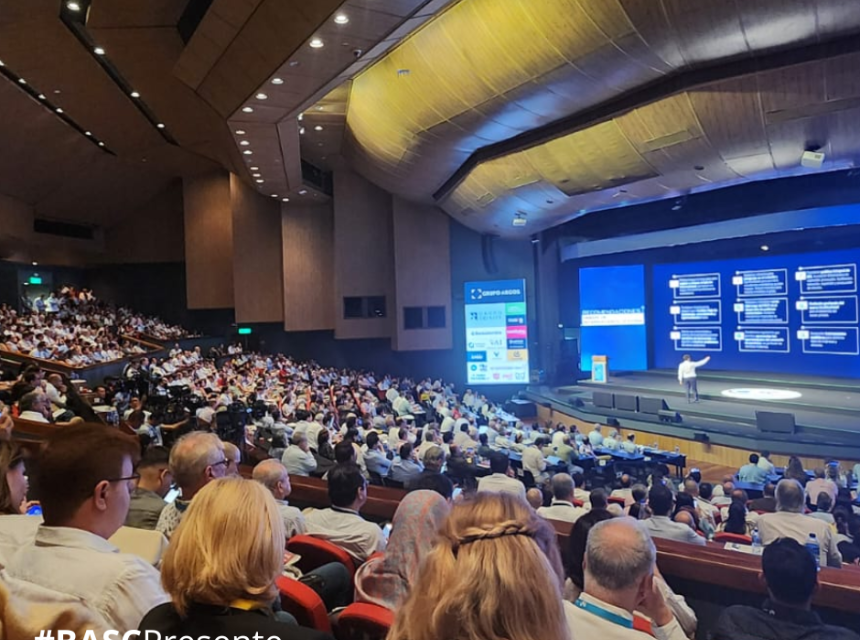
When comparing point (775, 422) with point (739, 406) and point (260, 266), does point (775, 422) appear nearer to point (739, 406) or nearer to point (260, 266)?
point (739, 406)

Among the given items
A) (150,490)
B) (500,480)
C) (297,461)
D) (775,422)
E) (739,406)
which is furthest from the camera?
(739,406)

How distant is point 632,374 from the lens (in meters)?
16.5

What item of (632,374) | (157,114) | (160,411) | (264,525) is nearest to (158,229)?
(157,114)

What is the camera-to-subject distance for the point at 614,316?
53.3 ft

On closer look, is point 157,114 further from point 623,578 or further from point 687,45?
point 623,578

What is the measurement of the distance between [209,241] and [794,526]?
60.0 ft

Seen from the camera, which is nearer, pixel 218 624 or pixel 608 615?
pixel 218 624

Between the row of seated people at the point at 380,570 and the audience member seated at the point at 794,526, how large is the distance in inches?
78.3

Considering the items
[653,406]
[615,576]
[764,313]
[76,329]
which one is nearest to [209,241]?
[76,329]

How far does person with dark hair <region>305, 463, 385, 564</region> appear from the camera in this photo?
2996mm

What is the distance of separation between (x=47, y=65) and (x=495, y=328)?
11.7 metres

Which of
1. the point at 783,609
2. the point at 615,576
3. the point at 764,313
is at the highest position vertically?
the point at 764,313

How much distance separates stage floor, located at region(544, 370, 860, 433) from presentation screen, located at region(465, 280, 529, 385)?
1.47m

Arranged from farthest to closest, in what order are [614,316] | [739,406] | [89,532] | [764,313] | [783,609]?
1. [614,316]
2. [764,313]
3. [739,406]
4. [783,609]
5. [89,532]
